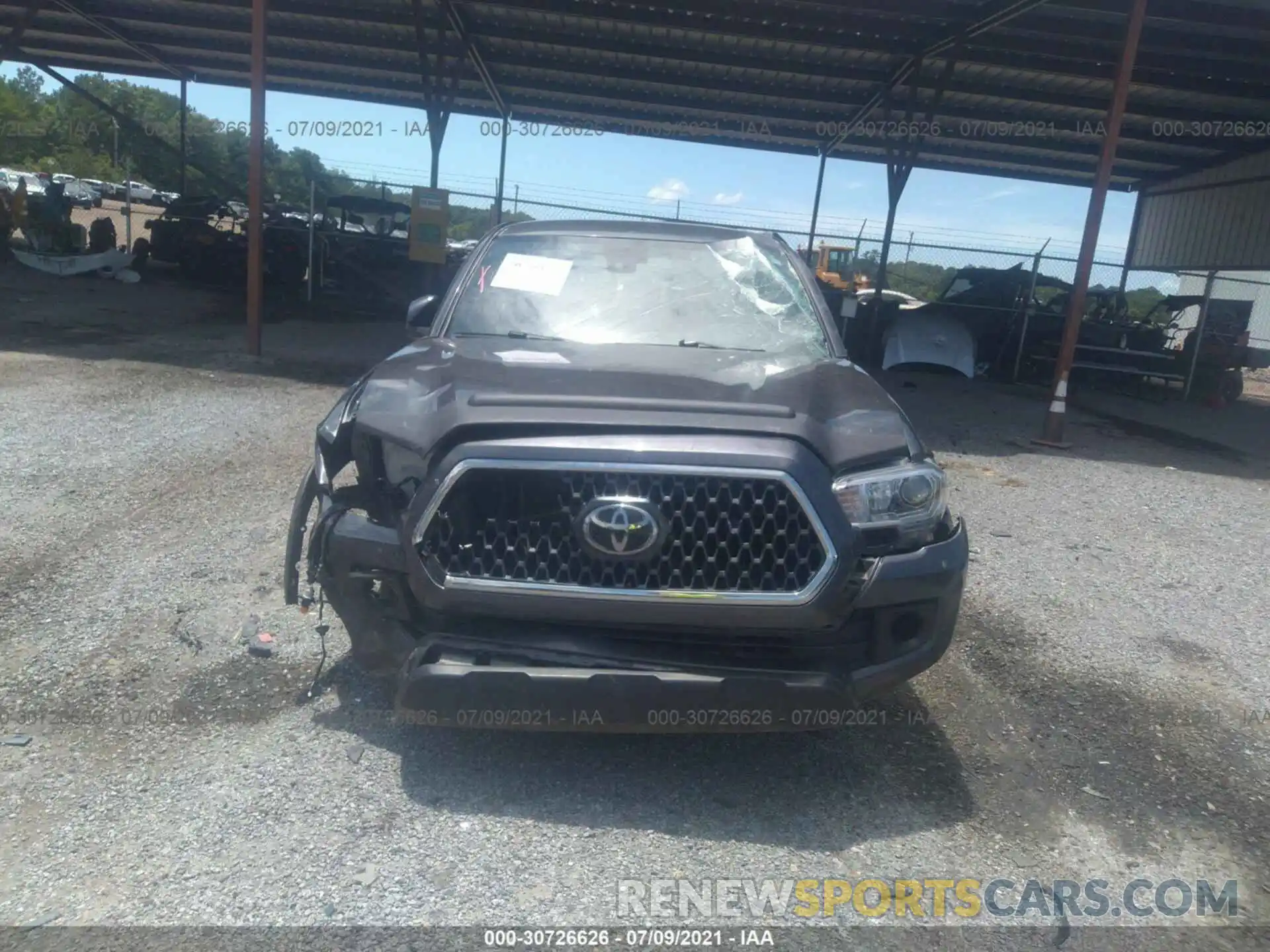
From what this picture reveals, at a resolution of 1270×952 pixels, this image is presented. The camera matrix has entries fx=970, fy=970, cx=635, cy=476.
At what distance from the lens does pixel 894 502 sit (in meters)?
2.97

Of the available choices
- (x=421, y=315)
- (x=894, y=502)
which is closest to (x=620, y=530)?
(x=894, y=502)

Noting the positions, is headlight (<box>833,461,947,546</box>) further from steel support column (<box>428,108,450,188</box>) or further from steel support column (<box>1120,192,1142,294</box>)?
steel support column (<box>1120,192,1142,294</box>)

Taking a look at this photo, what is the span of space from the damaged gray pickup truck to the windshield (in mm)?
933

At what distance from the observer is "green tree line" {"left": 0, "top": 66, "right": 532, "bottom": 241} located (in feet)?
66.5

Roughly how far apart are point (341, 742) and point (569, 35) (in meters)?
13.5

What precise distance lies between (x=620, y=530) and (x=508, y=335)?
150 cm

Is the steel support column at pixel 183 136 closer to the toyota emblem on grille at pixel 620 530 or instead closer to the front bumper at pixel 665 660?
the front bumper at pixel 665 660

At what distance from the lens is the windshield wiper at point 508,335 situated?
3.96 m

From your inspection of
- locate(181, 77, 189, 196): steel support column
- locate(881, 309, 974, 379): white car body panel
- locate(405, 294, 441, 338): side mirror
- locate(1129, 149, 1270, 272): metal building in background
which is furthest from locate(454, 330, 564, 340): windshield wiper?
locate(181, 77, 189, 196): steel support column

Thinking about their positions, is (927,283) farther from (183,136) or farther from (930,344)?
(183,136)

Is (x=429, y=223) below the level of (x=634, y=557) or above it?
above

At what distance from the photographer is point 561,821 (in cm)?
293

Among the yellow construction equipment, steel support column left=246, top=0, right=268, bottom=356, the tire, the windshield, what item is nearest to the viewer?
the windshield

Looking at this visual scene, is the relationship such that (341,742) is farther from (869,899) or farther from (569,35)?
(569,35)
